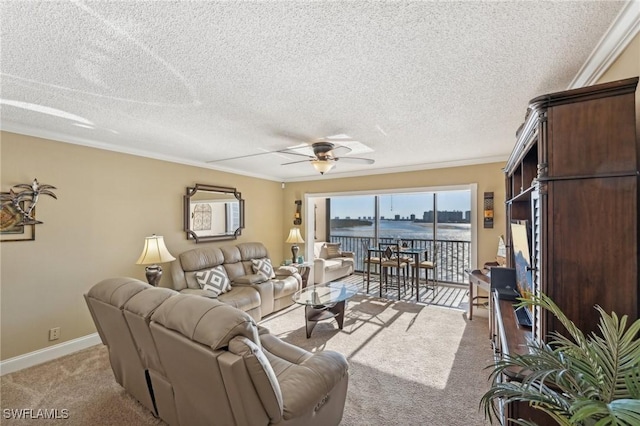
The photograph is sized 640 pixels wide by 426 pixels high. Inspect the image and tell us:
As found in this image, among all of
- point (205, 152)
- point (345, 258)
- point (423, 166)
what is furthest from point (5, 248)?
point (345, 258)

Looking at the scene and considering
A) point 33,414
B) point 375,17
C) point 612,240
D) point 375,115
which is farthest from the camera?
point 375,115

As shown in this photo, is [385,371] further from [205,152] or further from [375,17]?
[205,152]

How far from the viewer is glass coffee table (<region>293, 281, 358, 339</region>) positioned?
11.4ft

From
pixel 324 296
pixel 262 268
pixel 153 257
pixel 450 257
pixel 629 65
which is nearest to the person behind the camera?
pixel 629 65

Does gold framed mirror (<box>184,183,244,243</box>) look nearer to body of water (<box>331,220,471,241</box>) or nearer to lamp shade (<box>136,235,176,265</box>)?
lamp shade (<box>136,235,176,265</box>)

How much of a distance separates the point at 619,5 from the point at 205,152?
4.02 meters

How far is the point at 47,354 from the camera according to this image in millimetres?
2951

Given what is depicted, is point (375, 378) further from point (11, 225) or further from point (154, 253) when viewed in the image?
point (11, 225)

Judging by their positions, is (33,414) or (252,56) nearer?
(252,56)

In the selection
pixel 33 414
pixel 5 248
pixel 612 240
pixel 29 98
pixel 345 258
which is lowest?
pixel 33 414

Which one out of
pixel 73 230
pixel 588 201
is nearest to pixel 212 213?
pixel 73 230

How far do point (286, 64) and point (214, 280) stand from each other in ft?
10.8

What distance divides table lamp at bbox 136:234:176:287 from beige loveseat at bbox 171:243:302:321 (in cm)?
47

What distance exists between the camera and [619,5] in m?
1.21
